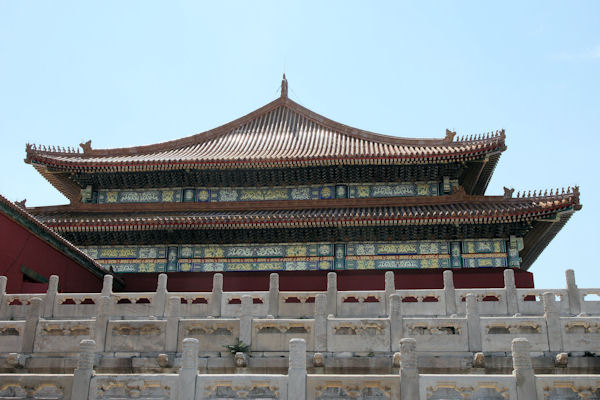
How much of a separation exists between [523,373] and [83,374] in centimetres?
634

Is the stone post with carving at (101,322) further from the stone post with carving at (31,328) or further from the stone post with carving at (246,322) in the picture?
the stone post with carving at (246,322)

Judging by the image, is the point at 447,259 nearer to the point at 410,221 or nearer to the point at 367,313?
the point at 410,221

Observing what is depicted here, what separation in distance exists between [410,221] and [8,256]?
1129 centimetres

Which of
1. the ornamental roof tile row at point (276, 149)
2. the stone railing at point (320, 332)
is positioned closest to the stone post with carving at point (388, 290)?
the stone railing at point (320, 332)

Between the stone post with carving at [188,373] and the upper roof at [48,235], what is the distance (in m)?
8.79

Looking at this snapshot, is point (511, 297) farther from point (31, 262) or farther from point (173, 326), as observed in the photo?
point (31, 262)

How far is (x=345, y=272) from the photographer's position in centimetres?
2231

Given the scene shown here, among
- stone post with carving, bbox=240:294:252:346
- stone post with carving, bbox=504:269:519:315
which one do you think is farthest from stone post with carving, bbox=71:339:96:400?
stone post with carving, bbox=504:269:519:315

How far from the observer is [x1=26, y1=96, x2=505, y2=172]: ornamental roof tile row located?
79.6 feet

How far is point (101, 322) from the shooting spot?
14164mm

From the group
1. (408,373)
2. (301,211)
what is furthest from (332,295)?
(301,211)

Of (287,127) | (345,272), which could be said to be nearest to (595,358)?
(345,272)

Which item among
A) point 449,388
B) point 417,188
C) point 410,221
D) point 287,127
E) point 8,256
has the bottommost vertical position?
point 449,388

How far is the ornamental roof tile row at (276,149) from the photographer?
2427 centimetres
